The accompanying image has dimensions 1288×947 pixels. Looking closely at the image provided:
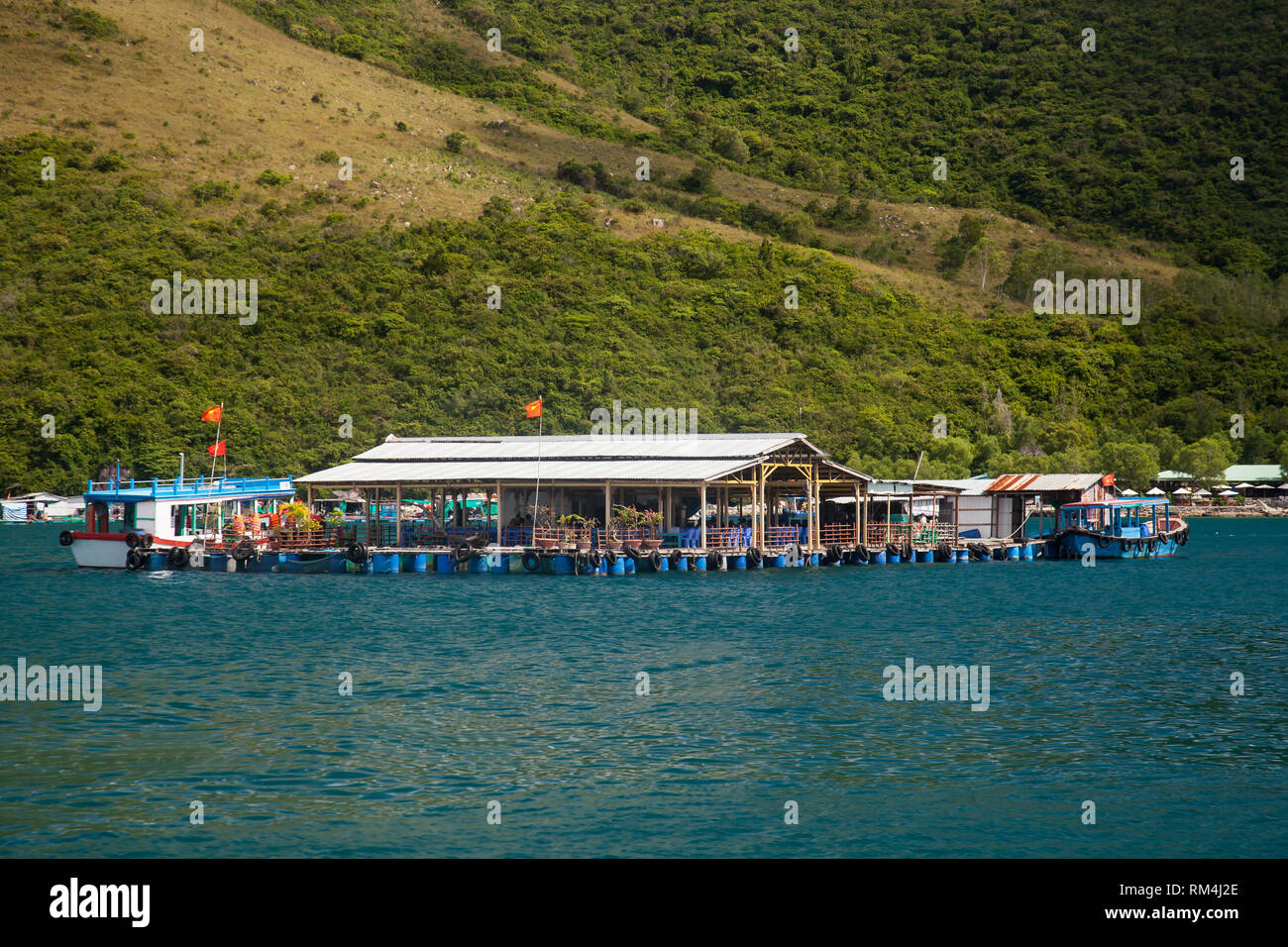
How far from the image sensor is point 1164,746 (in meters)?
25.2

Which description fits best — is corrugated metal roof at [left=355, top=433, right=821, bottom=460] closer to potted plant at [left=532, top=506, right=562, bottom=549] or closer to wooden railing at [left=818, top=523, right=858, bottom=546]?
potted plant at [left=532, top=506, right=562, bottom=549]

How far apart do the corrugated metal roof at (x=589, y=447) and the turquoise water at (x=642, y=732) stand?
1514 centimetres

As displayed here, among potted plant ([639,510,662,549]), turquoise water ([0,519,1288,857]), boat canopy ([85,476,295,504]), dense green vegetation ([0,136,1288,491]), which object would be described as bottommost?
turquoise water ([0,519,1288,857])

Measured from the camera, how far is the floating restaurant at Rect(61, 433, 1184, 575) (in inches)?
2448

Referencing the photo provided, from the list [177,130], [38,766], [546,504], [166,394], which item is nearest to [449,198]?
[177,130]

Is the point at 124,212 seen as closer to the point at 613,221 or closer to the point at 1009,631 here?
the point at 613,221

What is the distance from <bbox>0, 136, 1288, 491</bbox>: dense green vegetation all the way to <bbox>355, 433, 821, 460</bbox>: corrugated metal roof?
4737 centimetres

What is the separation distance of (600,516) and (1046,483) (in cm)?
2636

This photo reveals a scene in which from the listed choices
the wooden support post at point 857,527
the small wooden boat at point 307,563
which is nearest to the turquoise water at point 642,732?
the small wooden boat at point 307,563

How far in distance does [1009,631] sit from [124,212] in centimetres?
13680

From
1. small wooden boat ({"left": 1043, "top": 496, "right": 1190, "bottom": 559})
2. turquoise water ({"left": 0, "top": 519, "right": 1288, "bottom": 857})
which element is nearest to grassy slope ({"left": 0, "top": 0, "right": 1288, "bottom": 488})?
small wooden boat ({"left": 1043, "top": 496, "right": 1190, "bottom": 559})

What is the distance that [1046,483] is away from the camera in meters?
75.7
